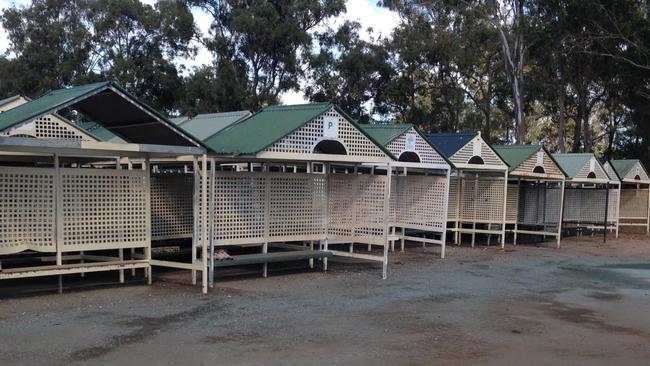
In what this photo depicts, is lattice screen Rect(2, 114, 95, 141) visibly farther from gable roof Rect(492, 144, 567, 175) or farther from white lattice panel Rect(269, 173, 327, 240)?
gable roof Rect(492, 144, 567, 175)

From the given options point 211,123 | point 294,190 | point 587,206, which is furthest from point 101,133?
point 587,206

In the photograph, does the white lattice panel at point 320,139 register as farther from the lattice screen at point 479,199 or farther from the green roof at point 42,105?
the lattice screen at point 479,199

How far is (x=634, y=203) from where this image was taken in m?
26.8

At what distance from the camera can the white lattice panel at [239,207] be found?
1128 cm

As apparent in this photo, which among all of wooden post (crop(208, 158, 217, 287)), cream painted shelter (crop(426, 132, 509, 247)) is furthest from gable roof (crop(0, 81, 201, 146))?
cream painted shelter (crop(426, 132, 509, 247))

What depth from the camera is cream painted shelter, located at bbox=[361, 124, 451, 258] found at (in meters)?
14.6

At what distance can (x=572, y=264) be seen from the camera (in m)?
15.5

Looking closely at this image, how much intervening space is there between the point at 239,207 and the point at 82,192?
2.82m

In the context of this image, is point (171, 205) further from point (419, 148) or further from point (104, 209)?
point (419, 148)

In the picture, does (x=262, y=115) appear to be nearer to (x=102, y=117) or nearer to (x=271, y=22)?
(x=102, y=117)

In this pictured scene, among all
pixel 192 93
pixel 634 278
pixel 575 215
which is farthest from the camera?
pixel 192 93

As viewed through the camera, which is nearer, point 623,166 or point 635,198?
point 623,166

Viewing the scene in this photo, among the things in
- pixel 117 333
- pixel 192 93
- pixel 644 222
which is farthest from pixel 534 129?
pixel 117 333

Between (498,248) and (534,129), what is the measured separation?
34128 mm
